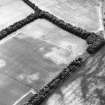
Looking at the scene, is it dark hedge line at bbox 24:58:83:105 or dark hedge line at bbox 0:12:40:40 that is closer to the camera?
Answer: dark hedge line at bbox 24:58:83:105

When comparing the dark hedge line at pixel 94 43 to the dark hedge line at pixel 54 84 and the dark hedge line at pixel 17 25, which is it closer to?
the dark hedge line at pixel 54 84

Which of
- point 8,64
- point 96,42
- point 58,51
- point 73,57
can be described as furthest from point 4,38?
point 96,42

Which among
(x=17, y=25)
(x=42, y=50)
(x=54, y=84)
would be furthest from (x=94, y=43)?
(x=17, y=25)

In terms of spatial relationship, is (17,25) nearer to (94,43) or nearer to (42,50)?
(42,50)

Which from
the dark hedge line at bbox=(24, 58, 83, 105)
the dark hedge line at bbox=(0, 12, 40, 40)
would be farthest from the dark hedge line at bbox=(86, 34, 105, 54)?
the dark hedge line at bbox=(0, 12, 40, 40)

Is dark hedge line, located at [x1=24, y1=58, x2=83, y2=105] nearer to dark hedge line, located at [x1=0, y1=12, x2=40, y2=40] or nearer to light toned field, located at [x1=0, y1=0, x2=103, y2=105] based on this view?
light toned field, located at [x1=0, y1=0, x2=103, y2=105]

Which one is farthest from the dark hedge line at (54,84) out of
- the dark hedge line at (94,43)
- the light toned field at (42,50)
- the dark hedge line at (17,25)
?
the dark hedge line at (17,25)

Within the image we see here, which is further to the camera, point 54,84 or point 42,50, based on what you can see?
point 42,50
